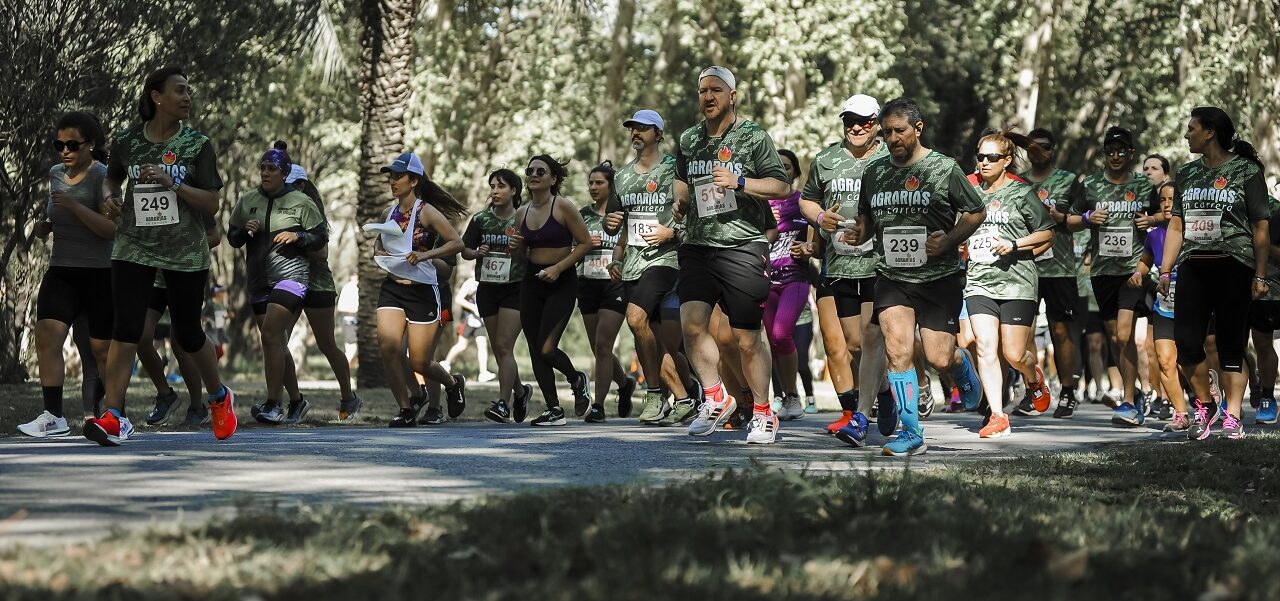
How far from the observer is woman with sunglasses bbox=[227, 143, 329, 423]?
12.0 meters

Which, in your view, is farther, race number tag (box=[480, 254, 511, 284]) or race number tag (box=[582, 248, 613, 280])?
race number tag (box=[582, 248, 613, 280])

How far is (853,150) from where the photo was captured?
11320 millimetres

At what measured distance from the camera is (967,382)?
12.3m

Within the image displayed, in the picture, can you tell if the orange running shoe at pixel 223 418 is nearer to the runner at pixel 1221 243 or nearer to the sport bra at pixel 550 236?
the sport bra at pixel 550 236

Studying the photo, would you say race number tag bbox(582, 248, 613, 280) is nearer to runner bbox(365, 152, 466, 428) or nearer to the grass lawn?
runner bbox(365, 152, 466, 428)

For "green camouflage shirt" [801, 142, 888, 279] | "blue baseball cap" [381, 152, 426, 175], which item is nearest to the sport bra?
"blue baseball cap" [381, 152, 426, 175]

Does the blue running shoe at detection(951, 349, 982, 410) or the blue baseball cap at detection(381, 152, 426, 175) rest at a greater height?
the blue baseball cap at detection(381, 152, 426, 175)

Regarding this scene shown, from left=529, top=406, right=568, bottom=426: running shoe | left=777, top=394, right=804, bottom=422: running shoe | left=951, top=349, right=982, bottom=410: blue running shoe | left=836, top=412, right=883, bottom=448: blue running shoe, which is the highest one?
left=951, top=349, right=982, bottom=410: blue running shoe

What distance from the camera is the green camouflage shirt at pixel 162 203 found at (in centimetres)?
908

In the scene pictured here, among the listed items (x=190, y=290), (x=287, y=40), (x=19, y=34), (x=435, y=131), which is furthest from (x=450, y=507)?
(x=435, y=131)

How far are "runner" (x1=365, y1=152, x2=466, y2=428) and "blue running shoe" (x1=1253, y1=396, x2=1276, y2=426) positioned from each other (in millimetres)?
6170

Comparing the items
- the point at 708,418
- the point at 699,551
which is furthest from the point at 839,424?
the point at 699,551

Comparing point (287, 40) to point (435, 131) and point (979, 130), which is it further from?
point (979, 130)

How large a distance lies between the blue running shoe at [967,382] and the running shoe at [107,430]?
5670mm
